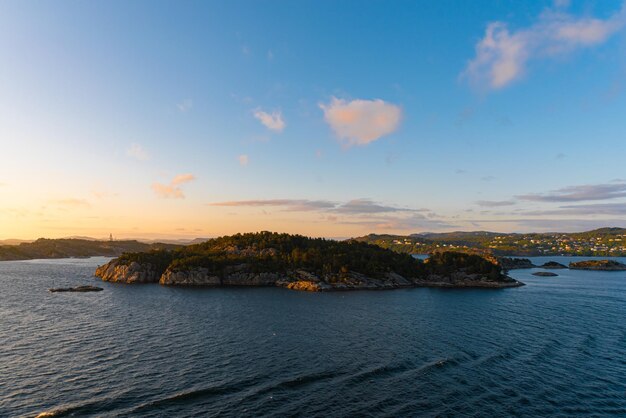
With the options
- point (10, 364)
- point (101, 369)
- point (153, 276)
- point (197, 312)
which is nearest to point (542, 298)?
point (197, 312)

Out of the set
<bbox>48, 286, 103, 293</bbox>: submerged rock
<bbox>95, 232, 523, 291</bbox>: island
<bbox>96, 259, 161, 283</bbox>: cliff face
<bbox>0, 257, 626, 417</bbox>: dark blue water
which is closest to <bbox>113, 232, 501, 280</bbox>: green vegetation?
<bbox>95, 232, 523, 291</bbox>: island

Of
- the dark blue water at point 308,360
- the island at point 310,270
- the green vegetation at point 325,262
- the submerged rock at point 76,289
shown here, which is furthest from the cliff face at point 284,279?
the dark blue water at point 308,360

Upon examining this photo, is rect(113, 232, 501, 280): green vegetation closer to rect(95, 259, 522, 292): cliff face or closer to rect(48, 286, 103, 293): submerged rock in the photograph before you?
rect(95, 259, 522, 292): cliff face

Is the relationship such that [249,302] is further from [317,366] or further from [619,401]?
[619,401]

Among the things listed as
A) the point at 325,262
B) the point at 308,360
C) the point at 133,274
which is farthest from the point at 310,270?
the point at 308,360

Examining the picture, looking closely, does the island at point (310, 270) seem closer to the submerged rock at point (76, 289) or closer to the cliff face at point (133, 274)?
the cliff face at point (133, 274)

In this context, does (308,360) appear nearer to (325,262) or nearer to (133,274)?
(325,262)
